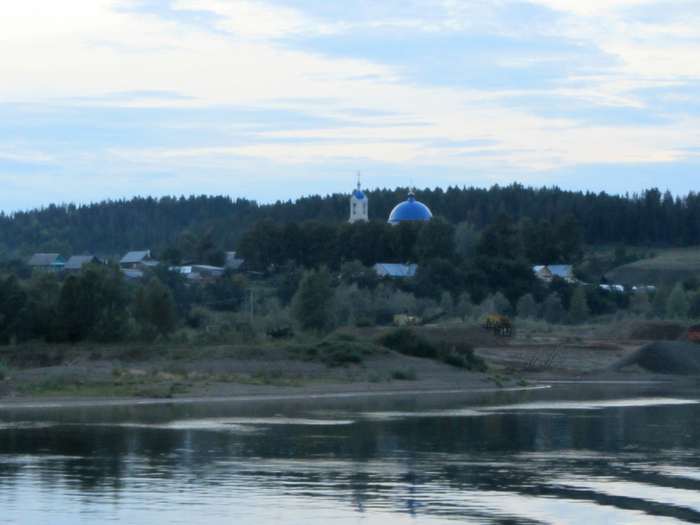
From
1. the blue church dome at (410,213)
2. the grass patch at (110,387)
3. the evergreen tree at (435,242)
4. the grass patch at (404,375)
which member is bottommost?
the grass patch at (404,375)

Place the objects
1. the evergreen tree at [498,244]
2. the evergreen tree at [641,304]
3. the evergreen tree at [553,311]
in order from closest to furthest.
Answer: the evergreen tree at [553,311], the evergreen tree at [641,304], the evergreen tree at [498,244]

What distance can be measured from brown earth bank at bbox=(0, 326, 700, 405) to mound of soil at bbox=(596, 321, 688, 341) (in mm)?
9919

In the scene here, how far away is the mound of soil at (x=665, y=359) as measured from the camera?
157 feet

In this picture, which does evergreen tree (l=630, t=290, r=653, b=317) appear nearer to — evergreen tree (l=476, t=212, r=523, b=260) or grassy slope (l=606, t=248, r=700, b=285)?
evergreen tree (l=476, t=212, r=523, b=260)

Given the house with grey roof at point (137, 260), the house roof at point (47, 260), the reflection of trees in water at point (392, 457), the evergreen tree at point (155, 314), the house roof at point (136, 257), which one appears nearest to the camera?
the reflection of trees in water at point (392, 457)

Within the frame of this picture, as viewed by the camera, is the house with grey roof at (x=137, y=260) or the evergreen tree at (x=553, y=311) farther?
the house with grey roof at (x=137, y=260)

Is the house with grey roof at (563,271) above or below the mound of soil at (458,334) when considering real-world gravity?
above

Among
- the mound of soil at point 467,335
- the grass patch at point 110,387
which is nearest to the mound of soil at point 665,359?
the mound of soil at point 467,335

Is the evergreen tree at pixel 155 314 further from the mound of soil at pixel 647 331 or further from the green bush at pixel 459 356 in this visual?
the mound of soil at pixel 647 331

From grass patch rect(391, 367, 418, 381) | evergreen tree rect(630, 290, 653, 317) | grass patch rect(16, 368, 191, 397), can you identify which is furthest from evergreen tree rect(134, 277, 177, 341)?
evergreen tree rect(630, 290, 653, 317)

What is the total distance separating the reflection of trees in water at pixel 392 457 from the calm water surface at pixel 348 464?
0.14ft

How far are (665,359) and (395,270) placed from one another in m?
40.1

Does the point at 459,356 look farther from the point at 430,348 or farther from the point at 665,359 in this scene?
the point at 665,359

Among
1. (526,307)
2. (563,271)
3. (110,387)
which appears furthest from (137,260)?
(110,387)
